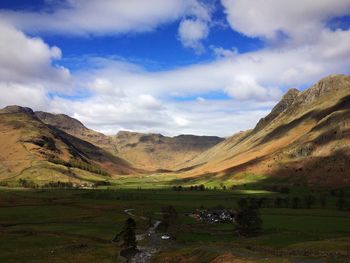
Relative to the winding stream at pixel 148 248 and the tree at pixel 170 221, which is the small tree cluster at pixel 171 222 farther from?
the winding stream at pixel 148 248

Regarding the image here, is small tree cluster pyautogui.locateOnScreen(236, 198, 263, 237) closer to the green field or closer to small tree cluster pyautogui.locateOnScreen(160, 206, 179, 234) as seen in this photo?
the green field

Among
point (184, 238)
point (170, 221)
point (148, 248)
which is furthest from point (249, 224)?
point (148, 248)

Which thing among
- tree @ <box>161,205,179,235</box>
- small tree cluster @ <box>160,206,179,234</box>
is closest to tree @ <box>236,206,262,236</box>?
small tree cluster @ <box>160,206,179,234</box>

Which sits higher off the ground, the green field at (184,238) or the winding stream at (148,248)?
the green field at (184,238)

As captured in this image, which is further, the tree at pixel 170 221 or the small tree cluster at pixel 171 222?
the tree at pixel 170 221

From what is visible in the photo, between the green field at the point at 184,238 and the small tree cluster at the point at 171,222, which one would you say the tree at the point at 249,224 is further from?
the small tree cluster at the point at 171,222

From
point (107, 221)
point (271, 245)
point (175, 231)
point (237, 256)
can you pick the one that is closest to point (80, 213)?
point (107, 221)

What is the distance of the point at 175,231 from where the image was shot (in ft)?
480

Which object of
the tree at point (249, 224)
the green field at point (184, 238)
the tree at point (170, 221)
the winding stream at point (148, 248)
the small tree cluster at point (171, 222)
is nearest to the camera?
the green field at point (184, 238)

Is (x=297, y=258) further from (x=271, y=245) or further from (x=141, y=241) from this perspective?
(x=141, y=241)

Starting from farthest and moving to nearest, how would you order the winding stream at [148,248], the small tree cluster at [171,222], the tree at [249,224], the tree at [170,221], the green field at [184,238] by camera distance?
1. the tree at [170,221]
2. the small tree cluster at [171,222]
3. the tree at [249,224]
4. the winding stream at [148,248]
5. the green field at [184,238]

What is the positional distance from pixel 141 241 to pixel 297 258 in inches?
2300

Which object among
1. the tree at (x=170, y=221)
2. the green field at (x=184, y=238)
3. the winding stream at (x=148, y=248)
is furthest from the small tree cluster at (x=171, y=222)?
the winding stream at (x=148, y=248)

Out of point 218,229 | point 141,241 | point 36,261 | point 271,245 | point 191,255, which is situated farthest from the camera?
point 218,229
